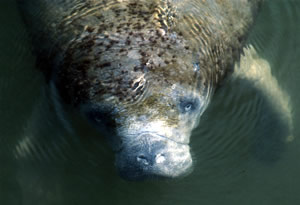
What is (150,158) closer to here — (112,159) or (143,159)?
(143,159)

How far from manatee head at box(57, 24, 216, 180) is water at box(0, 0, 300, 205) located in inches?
28.0

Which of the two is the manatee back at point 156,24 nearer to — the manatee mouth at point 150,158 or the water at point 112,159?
the water at point 112,159

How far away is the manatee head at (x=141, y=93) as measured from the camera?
3.83m

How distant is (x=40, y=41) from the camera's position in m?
5.01

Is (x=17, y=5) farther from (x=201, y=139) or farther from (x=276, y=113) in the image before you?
(x=276, y=113)

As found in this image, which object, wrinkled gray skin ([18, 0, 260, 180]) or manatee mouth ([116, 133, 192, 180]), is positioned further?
wrinkled gray skin ([18, 0, 260, 180])

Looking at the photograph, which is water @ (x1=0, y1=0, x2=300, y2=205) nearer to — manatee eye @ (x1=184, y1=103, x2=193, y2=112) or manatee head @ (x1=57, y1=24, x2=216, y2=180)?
manatee head @ (x1=57, y1=24, x2=216, y2=180)

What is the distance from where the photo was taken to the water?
4.80m

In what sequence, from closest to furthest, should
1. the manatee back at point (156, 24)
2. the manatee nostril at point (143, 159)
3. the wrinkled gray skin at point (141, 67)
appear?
the manatee nostril at point (143, 159) < the wrinkled gray skin at point (141, 67) < the manatee back at point (156, 24)

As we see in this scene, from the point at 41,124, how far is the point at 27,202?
94 cm

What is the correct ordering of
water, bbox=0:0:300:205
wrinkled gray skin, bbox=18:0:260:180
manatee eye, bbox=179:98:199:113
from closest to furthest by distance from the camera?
wrinkled gray skin, bbox=18:0:260:180, manatee eye, bbox=179:98:199:113, water, bbox=0:0:300:205

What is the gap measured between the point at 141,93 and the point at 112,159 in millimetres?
1226

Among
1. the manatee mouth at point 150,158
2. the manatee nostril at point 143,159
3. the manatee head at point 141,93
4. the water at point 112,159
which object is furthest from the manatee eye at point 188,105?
the water at point 112,159

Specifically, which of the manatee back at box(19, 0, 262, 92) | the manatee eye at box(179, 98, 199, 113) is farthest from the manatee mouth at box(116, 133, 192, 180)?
the manatee back at box(19, 0, 262, 92)
